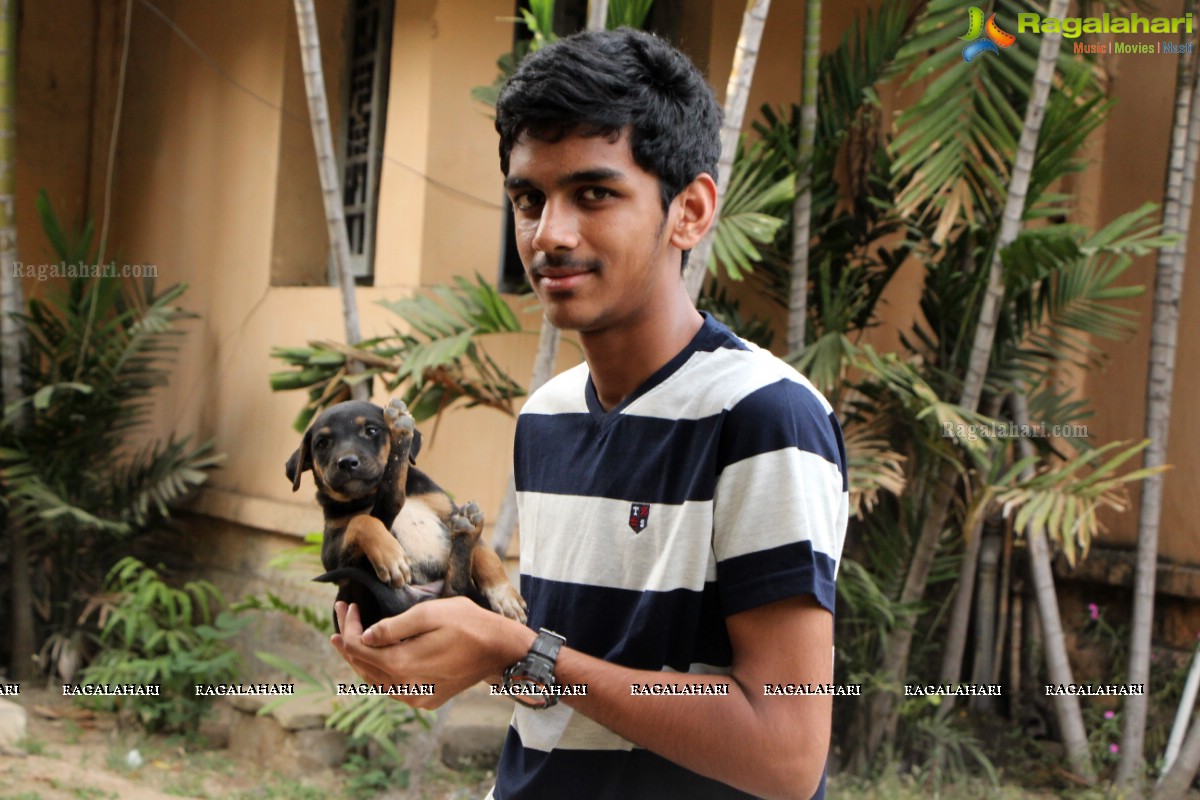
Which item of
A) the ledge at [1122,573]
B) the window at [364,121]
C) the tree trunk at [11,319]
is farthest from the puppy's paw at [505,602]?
the tree trunk at [11,319]

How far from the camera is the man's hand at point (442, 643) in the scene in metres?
1.54

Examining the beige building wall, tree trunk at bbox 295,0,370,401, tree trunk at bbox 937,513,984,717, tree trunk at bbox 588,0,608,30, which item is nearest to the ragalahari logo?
the beige building wall

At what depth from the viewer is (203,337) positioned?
23.7ft

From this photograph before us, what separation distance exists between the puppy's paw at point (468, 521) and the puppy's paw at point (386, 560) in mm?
88

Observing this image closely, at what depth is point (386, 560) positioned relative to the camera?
63.4 inches

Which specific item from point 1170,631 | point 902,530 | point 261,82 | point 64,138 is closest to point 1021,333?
point 902,530

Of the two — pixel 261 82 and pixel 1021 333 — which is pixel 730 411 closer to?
pixel 1021 333

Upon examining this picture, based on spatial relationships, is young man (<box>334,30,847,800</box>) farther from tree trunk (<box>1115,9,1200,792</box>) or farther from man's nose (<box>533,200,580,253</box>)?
tree trunk (<box>1115,9,1200,792</box>)

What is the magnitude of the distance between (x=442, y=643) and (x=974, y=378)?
3.72 metres

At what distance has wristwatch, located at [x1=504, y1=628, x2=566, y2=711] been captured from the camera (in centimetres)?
155

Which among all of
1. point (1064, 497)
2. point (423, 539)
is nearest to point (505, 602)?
point (423, 539)

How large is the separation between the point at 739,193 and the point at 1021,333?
52.7 inches

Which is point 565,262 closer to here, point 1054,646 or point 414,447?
point 414,447

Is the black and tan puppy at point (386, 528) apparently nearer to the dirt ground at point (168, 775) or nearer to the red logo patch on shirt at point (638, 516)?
the red logo patch on shirt at point (638, 516)
